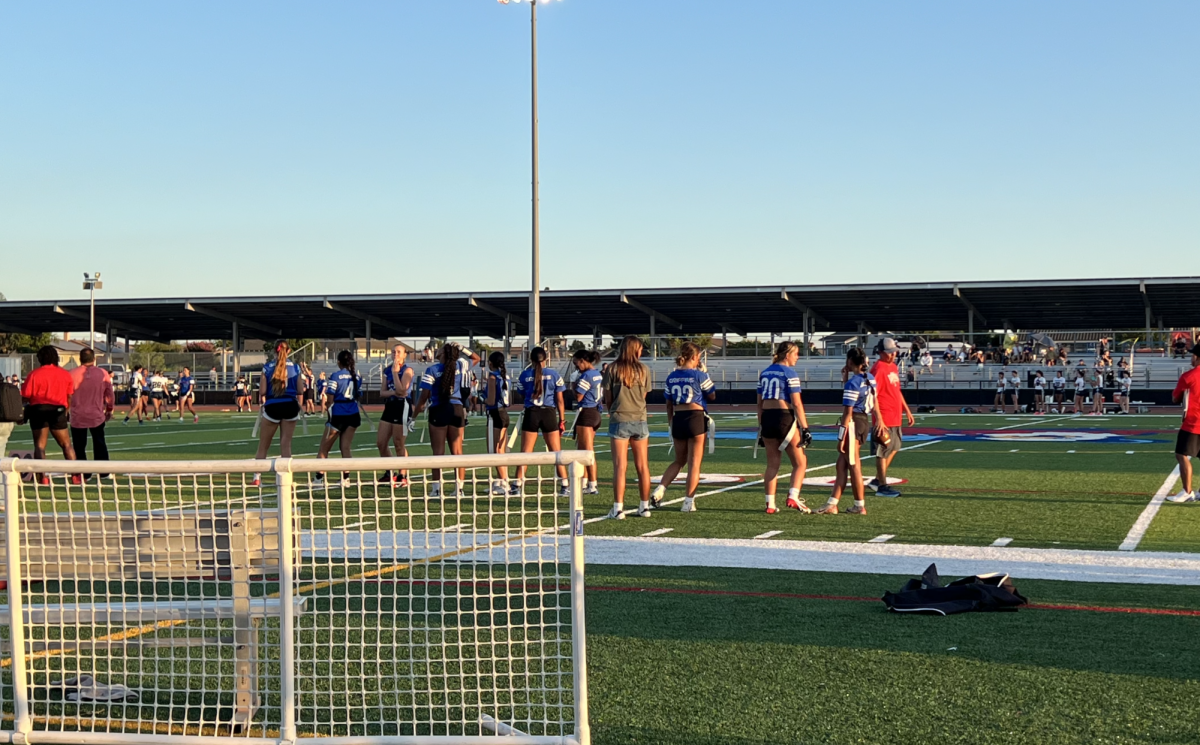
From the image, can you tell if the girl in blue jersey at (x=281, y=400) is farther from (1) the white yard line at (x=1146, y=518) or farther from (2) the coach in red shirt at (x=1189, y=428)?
(2) the coach in red shirt at (x=1189, y=428)

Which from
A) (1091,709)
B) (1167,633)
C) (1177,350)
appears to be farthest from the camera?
(1177,350)

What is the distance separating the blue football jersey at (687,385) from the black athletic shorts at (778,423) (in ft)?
0.59

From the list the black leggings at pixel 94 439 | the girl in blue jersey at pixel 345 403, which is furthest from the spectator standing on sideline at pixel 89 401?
the girl in blue jersey at pixel 345 403

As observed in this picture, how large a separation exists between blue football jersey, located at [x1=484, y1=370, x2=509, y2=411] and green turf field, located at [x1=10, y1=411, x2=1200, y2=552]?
153 centimetres

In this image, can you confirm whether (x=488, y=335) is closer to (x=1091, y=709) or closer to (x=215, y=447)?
(x=215, y=447)

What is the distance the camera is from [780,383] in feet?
38.7

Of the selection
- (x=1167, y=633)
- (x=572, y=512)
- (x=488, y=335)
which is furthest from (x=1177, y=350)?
(x=572, y=512)

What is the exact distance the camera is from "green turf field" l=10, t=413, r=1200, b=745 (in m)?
4.72

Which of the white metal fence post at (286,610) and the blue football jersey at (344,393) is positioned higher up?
the blue football jersey at (344,393)

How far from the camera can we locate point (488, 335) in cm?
6397

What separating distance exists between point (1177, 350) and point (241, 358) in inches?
1546

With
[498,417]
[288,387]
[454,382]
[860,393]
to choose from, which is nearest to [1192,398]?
[860,393]

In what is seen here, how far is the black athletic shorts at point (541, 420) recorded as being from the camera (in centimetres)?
1330

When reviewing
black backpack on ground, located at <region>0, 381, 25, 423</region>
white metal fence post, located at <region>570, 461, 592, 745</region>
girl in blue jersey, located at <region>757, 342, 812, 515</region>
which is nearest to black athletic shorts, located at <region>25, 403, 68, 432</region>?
black backpack on ground, located at <region>0, 381, 25, 423</region>
